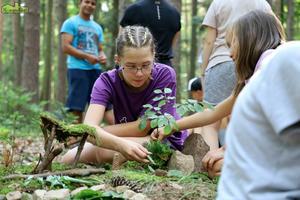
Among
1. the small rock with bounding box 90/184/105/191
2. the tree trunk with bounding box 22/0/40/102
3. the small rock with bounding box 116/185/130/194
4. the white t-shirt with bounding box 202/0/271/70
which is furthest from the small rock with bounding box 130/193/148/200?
the tree trunk with bounding box 22/0/40/102

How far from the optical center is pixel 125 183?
87.4 inches

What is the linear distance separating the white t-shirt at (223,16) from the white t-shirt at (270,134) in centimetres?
251

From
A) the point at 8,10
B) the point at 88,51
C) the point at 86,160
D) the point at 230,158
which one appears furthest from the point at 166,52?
the point at 230,158

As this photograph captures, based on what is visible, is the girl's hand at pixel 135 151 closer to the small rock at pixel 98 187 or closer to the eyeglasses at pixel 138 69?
the small rock at pixel 98 187

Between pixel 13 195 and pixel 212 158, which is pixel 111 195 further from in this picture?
pixel 212 158

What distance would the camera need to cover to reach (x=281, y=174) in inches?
43.1

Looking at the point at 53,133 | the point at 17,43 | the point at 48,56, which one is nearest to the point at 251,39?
the point at 53,133

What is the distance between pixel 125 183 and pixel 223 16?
2219 mm

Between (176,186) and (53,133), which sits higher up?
(53,133)

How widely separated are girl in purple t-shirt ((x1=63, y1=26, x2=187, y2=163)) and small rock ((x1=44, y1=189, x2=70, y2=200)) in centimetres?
75

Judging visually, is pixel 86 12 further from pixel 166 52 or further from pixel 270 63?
pixel 270 63

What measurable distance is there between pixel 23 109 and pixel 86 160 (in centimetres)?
605

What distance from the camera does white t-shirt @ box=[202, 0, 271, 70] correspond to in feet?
11.7

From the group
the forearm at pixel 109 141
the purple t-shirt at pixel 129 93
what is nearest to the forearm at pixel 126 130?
the purple t-shirt at pixel 129 93
